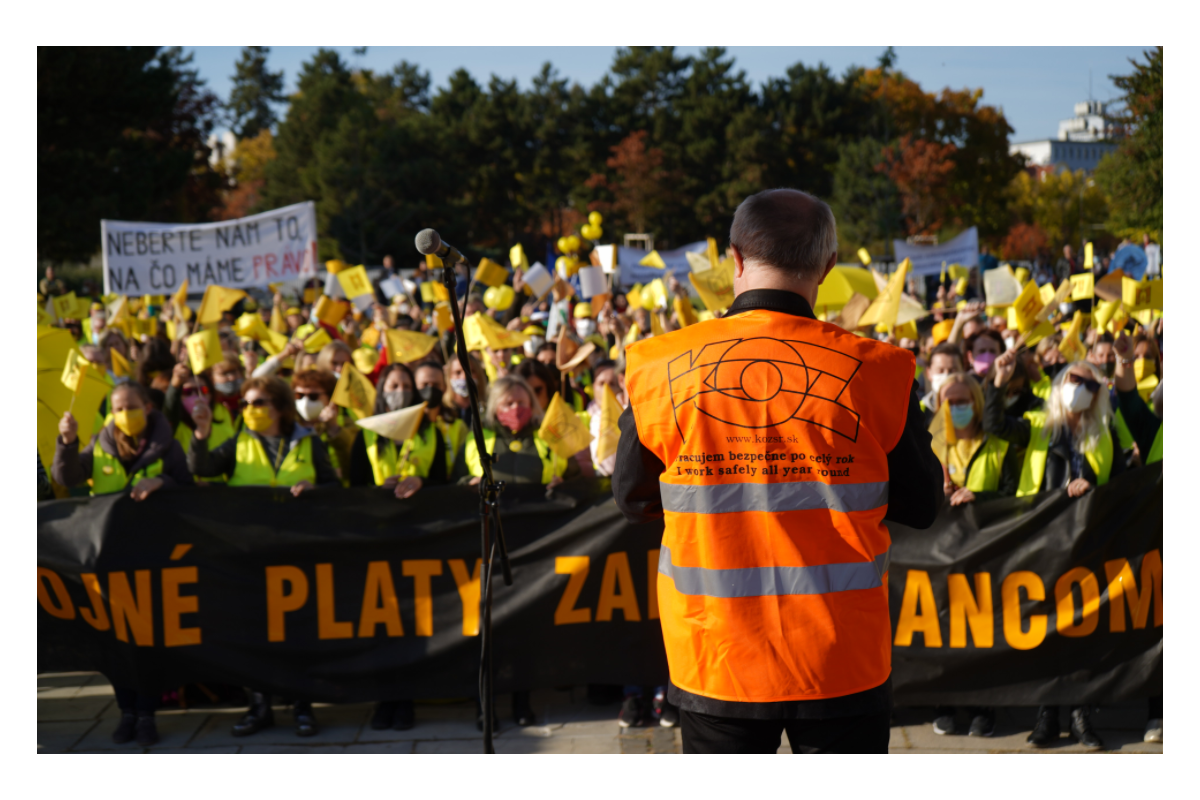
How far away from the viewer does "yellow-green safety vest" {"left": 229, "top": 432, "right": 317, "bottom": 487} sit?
5262mm

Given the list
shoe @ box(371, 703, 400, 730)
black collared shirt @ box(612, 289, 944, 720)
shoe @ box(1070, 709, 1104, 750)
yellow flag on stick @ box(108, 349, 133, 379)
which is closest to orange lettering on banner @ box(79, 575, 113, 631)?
shoe @ box(371, 703, 400, 730)

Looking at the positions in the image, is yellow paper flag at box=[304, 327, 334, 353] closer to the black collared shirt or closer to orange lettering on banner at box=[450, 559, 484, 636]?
orange lettering on banner at box=[450, 559, 484, 636]

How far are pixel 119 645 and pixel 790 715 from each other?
3.73 m

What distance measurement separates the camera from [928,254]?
17.6 metres

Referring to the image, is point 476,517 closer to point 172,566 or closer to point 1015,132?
point 172,566

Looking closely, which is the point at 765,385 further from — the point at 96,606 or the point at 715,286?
the point at 715,286

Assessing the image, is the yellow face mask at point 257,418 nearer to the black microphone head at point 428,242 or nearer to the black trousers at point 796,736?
the black microphone head at point 428,242

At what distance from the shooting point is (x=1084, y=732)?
4594mm

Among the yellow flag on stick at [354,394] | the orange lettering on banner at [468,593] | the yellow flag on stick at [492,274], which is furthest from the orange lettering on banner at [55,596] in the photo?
the yellow flag on stick at [492,274]

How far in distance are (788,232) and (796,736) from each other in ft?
3.52

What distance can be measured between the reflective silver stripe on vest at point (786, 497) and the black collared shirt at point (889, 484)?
0.06m

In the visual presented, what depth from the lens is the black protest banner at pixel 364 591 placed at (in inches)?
190

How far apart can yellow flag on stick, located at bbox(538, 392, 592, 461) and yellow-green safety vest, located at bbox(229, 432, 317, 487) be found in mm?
1194


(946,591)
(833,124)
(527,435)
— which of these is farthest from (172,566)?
(833,124)
